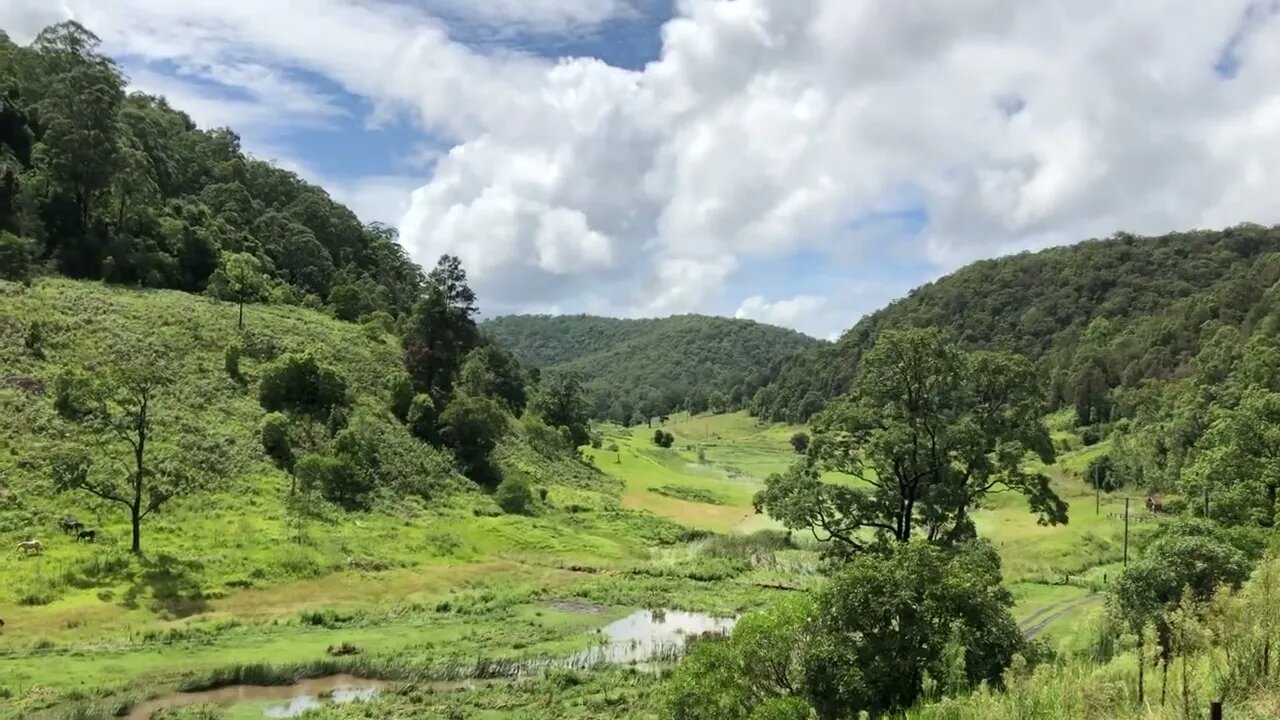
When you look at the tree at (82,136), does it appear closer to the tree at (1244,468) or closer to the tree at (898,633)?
the tree at (898,633)

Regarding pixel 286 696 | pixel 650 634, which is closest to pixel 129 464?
pixel 286 696

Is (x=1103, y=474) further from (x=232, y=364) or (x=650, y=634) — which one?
(x=232, y=364)

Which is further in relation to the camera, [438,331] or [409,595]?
[438,331]

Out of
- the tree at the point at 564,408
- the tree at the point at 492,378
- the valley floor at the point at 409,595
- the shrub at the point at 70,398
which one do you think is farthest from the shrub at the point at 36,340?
the tree at the point at 564,408

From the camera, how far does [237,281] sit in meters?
82.4

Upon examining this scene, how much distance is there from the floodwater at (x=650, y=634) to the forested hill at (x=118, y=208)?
179ft

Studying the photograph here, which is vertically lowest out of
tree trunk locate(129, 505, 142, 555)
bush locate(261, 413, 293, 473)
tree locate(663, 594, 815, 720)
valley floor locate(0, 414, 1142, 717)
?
valley floor locate(0, 414, 1142, 717)

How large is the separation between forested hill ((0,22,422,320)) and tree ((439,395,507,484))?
75.6ft

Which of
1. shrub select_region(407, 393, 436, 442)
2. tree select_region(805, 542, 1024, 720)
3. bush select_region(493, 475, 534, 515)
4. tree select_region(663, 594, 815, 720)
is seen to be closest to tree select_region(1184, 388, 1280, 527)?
tree select_region(805, 542, 1024, 720)

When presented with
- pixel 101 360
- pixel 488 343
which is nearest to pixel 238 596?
pixel 101 360

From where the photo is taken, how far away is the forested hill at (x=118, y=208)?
246 feet

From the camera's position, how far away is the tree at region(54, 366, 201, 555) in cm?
4303

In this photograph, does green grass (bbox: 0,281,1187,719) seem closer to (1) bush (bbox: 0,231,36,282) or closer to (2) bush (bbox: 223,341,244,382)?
(2) bush (bbox: 223,341,244,382)

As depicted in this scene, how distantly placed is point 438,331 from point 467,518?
85.7 ft
